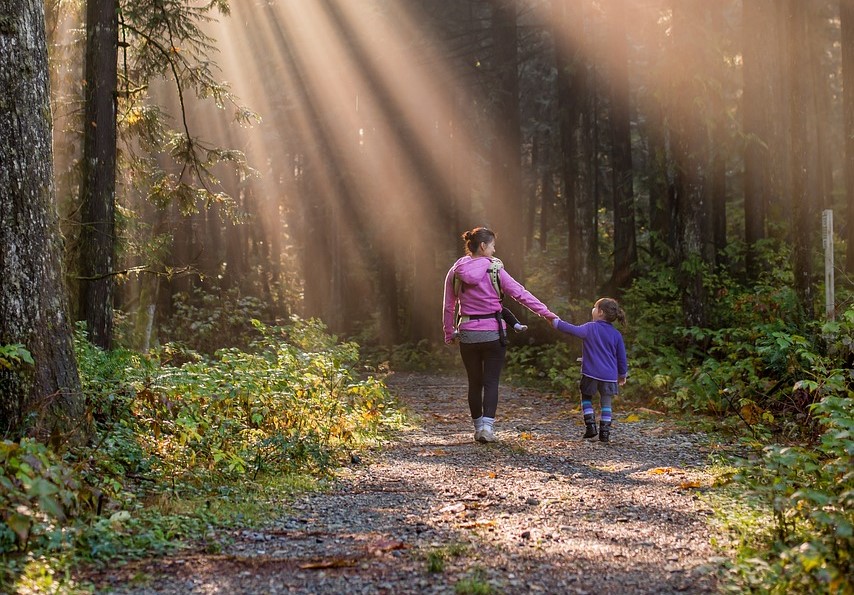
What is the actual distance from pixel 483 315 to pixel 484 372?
0.67 metres

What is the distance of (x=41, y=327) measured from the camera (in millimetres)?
6566

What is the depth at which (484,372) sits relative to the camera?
382 inches

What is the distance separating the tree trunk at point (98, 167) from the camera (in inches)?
502

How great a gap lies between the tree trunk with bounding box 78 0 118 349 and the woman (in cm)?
599

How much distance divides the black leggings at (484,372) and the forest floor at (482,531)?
47cm

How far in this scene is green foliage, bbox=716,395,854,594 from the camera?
12.7 feet

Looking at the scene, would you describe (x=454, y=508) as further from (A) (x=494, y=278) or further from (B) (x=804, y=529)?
(A) (x=494, y=278)

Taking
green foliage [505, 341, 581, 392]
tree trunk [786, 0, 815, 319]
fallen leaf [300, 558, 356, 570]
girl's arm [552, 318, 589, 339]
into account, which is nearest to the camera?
Result: fallen leaf [300, 558, 356, 570]

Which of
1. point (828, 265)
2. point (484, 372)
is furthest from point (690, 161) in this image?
point (484, 372)

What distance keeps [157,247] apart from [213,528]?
11.4 m

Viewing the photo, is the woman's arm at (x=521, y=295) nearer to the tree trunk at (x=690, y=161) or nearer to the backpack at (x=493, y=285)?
the backpack at (x=493, y=285)

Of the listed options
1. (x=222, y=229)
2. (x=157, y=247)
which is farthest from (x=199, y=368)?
(x=222, y=229)

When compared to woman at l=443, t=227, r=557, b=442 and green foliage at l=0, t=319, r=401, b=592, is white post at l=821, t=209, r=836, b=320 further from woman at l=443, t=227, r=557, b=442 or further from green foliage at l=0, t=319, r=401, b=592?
green foliage at l=0, t=319, r=401, b=592

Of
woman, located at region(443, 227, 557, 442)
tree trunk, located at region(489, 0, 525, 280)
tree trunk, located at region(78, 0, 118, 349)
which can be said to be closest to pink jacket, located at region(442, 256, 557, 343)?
woman, located at region(443, 227, 557, 442)
